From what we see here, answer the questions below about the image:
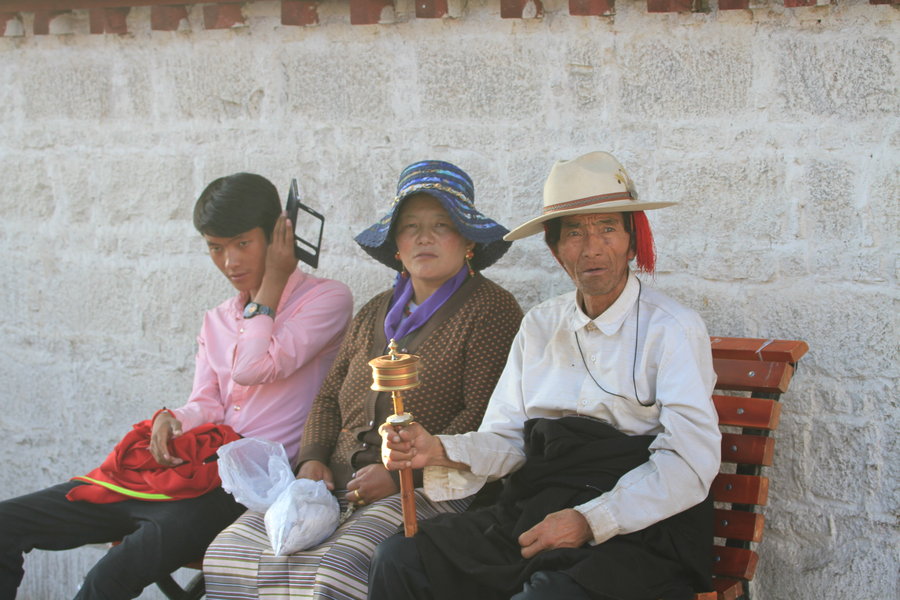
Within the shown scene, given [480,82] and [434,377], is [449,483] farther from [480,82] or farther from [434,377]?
[480,82]

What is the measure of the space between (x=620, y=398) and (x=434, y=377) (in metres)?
0.76

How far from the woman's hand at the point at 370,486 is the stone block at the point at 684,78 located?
165 cm

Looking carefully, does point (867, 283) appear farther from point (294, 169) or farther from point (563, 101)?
point (294, 169)

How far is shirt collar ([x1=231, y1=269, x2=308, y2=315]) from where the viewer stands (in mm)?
4078

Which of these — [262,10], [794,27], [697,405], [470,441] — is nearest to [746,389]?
[697,405]

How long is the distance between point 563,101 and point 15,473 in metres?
3.31

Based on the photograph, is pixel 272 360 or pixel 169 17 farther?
pixel 169 17

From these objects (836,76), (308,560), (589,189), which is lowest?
(308,560)

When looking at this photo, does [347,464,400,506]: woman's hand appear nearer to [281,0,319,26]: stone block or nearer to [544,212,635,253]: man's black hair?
[544,212,635,253]: man's black hair

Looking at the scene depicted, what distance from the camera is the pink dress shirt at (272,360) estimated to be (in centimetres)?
388

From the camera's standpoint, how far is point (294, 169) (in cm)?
454

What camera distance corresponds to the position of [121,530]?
12.3 ft

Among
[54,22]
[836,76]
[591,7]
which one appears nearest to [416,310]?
[591,7]

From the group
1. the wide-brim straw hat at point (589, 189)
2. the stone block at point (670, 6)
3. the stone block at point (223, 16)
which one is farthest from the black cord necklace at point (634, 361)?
the stone block at point (223, 16)
